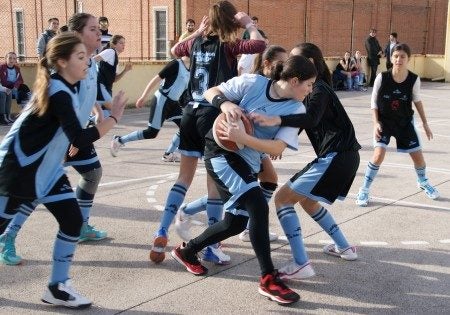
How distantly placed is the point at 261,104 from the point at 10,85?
1120cm

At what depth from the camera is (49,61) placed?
4.14 meters

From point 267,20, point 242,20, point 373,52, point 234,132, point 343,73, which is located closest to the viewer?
point 234,132

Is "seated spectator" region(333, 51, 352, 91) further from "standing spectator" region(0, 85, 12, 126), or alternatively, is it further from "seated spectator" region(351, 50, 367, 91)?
"standing spectator" region(0, 85, 12, 126)

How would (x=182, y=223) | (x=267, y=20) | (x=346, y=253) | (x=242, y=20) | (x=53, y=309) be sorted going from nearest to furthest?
(x=53, y=309) < (x=242, y=20) < (x=346, y=253) < (x=182, y=223) < (x=267, y=20)

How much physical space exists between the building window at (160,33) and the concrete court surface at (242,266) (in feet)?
58.3

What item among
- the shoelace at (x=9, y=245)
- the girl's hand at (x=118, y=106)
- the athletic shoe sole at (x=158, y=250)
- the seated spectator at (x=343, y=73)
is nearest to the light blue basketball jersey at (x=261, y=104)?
the girl's hand at (x=118, y=106)

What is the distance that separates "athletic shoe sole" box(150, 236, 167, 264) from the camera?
5.09 metres

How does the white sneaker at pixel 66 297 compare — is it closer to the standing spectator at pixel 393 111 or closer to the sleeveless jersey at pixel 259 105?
the sleeveless jersey at pixel 259 105

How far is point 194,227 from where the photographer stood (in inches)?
242

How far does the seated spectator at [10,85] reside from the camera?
13.7m

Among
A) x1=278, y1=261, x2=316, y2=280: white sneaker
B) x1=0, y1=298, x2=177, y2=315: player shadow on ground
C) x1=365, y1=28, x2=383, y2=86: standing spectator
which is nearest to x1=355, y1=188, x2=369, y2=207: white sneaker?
x1=278, y1=261, x2=316, y2=280: white sneaker

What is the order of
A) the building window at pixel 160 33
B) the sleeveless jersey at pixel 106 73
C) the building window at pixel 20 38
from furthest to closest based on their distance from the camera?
the building window at pixel 20 38
the building window at pixel 160 33
the sleeveless jersey at pixel 106 73

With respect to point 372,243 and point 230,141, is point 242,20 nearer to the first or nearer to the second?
point 230,141

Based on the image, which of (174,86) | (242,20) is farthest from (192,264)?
(174,86)
